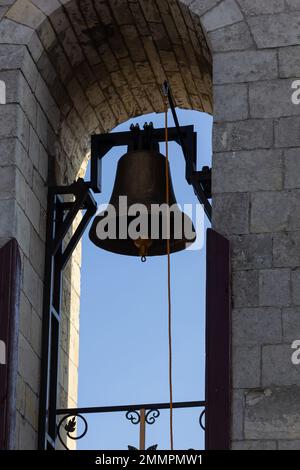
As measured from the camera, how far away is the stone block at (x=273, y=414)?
10.1 m

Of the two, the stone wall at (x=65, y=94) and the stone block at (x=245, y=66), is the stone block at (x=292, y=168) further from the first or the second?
the stone wall at (x=65, y=94)

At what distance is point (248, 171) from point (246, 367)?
124 centimetres

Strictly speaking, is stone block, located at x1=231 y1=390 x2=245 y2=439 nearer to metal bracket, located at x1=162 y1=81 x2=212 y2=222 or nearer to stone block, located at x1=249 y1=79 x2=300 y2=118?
metal bracket, located at x1=162 y1=81 x2=212 y2=222

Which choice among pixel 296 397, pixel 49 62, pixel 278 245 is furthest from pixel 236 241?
pixel 49 62

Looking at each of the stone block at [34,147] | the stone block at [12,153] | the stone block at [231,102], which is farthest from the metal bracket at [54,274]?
the stone block at [231,102]

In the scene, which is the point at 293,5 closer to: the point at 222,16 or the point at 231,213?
the point at 222,16

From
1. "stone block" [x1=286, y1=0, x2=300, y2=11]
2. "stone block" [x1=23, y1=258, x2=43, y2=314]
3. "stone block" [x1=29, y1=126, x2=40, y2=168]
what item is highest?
"stone block" [x1=286, y1=0, x2=300, y2=11]

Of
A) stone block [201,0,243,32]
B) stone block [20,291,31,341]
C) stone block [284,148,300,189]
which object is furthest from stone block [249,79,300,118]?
stone block [20,291,31,341]

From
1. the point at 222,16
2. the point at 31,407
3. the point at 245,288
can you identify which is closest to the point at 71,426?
the point at 31,407

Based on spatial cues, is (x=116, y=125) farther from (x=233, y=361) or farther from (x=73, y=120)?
(x=233, y=361)

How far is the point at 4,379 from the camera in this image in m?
10.4

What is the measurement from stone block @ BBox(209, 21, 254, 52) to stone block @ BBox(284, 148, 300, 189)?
772 millimetres

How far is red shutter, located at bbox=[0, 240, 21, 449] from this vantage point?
1031 centimetres
